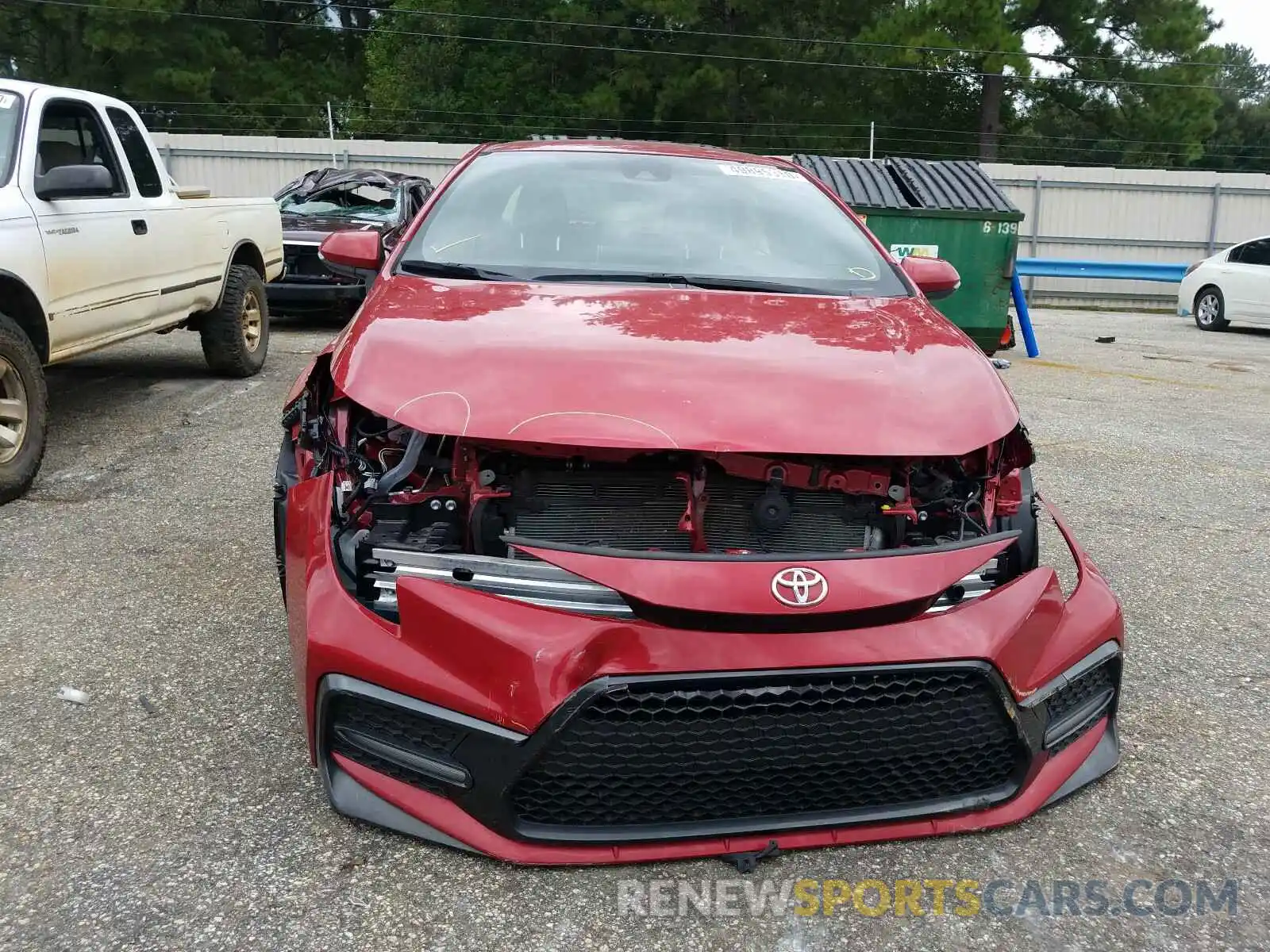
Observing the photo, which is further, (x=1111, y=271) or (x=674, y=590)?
(x=1111, y=271)

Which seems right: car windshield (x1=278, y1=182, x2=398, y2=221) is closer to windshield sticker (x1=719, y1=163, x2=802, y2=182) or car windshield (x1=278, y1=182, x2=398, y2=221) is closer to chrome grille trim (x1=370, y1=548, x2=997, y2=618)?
windshield sticker (x1=719, y1=163, x2=802, y2=182)

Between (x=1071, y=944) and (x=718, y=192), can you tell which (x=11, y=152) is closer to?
(x=718, y=192)

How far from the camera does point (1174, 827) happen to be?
2334 millimetres

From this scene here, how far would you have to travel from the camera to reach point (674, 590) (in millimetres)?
1895

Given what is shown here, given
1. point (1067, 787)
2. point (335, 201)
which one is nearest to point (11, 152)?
point (1067, 787)

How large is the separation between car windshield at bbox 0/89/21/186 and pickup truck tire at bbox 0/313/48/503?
0.77m

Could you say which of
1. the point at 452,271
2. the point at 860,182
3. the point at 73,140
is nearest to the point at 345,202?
the point at 860,182

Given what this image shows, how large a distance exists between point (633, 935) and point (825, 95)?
31299 mm

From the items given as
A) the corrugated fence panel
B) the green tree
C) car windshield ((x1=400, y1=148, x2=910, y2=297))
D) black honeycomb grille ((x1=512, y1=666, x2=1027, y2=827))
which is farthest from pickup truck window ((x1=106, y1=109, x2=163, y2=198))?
the green tree

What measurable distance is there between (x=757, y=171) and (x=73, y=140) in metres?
3.77

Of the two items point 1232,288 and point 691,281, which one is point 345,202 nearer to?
point 691,281

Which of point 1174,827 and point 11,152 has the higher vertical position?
point 11,152

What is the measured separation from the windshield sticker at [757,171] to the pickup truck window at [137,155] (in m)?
3.68

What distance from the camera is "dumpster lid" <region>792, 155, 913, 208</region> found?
379 inches
